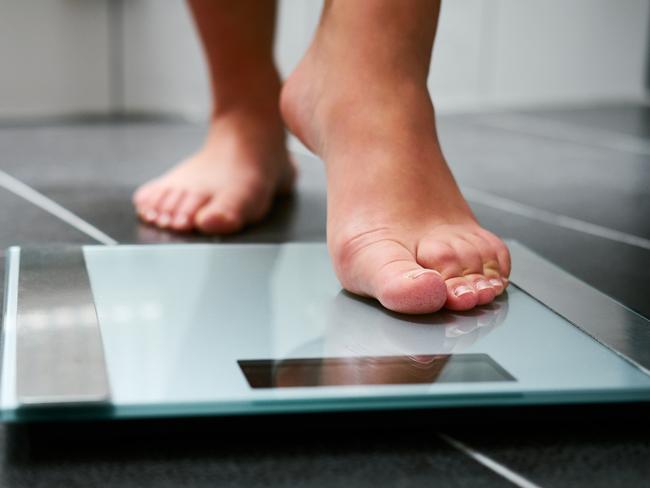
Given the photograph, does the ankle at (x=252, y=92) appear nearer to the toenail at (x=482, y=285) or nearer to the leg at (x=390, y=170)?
the leg at (x=390, y=170)

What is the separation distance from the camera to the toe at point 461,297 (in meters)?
0.83

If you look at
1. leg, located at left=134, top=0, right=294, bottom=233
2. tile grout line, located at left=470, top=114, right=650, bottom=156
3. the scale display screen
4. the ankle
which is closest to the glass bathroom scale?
the scale display screen

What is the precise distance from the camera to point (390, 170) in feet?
3.10

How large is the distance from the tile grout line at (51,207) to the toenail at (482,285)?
0.49m

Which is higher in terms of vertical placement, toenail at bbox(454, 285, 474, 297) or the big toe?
toenail at bbox(454, 285, 474, 297)

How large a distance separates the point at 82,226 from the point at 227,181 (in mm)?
188

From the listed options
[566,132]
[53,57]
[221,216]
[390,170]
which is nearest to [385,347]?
[390,170]

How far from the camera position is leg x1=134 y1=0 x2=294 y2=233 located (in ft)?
4.40

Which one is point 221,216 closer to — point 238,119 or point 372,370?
point 238,119

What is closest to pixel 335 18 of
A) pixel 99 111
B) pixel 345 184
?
pixel 345 184

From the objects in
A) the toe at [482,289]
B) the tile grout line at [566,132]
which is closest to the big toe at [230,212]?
the toe at [482,289]

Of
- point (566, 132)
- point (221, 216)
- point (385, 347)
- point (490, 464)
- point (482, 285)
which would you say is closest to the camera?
point (490, 464)

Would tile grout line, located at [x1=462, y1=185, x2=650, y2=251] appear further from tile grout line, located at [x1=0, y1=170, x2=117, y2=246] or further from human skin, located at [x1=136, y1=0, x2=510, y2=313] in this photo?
tile grout line, located at [x1=0, y1=170, x2=117, y2=246]

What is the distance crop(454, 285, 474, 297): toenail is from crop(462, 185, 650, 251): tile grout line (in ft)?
1.53
